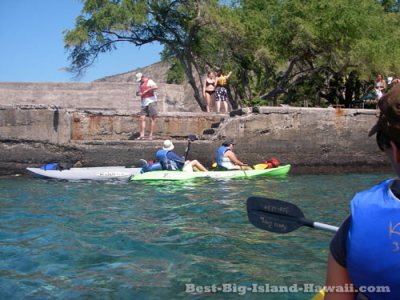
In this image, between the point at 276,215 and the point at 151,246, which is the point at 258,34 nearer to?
the point at 151,246

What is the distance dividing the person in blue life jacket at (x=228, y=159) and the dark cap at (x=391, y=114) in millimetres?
10310

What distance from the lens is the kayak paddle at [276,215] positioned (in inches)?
115

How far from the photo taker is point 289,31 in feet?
51.9

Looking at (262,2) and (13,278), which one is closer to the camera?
(13,278)

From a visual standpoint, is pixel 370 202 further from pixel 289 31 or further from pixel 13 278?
pixel 289 31

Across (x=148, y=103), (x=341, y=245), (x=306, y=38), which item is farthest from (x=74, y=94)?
(x=341, y=245)

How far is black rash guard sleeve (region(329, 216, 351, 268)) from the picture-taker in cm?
194

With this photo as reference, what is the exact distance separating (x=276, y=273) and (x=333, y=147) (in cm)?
1006

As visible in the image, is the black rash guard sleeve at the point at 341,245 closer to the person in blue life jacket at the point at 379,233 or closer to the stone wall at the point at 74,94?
the person in blue life jacket at the point at 379,233

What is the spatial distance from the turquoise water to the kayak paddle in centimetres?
111

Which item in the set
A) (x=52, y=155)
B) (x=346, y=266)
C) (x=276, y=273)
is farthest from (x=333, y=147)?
(x=346, y=266)

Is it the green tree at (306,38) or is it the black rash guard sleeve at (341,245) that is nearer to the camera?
the black rash guard sleeve at (341,245)

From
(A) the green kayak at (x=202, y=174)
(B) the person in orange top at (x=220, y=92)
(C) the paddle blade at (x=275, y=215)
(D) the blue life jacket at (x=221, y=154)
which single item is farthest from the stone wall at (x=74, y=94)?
(C) the paddle blade at (x=275, y=215)

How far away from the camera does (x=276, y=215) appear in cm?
300
